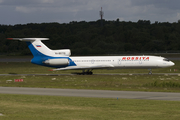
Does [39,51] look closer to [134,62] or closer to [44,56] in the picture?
[44,56]

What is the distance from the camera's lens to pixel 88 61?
181 feet

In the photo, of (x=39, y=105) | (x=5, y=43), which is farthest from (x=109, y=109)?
(x=5, y=43)

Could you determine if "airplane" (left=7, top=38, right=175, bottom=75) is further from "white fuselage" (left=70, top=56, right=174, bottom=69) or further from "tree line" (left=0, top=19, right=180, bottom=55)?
"tree line" (left=0, top=19, right=180, bottom=55)

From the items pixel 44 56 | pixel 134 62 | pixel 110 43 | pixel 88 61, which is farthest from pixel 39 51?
pixel 110 43

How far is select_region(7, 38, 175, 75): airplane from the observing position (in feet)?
176

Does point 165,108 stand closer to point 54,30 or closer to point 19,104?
point 19,104

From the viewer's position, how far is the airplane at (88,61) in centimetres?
5353

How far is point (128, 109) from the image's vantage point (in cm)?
1925

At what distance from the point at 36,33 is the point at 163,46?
70.1 meters

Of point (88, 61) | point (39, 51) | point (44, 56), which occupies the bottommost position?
point (88, 61)

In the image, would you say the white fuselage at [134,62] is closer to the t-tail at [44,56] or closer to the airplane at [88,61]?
the airplane at [88,61]

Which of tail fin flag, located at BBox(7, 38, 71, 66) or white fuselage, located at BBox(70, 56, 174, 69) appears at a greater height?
tail fin flag, located at BBox(7, 38, 71, 66)

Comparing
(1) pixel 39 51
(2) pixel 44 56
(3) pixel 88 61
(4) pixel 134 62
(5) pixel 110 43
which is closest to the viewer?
(4) pixel 134 62

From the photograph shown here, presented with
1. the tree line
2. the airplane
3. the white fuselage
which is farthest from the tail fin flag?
the tree line
